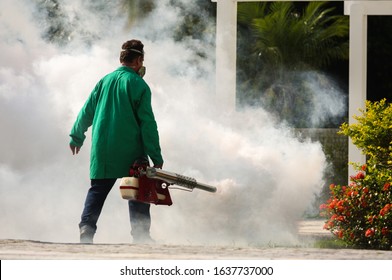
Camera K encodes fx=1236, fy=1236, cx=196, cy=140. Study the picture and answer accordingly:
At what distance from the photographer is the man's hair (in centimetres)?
1076

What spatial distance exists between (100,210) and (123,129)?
2.37 feet

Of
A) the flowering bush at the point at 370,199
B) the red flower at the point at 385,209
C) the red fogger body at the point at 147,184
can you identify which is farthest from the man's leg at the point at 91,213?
the red flower at the point at 385,209

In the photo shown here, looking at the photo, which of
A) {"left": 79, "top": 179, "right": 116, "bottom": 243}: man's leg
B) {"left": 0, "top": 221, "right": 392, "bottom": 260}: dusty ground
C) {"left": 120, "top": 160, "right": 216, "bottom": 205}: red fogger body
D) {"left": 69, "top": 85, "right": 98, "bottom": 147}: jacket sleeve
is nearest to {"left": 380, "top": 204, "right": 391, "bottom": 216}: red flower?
{"left": 0, "top": 221, "right": 392, "bottom": 260}: dusty ground

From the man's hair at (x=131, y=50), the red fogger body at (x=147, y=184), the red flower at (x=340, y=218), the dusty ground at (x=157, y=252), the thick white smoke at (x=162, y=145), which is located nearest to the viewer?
the dusty ground at (x=157, y=252)

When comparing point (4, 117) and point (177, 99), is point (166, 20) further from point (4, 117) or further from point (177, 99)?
point (4, 117)

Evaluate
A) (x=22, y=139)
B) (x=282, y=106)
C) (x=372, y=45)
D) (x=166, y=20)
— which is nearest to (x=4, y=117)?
(x=22, y=139)

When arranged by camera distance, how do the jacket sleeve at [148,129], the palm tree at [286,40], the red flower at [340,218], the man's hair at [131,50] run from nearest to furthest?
the jacket sleeve at [148,129]
the man's hair at [131,50]
the red flower at [340,218]
the palm tree at [286,40]

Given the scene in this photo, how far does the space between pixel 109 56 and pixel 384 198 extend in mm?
4093

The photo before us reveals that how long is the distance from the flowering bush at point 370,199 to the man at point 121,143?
5.65 feet

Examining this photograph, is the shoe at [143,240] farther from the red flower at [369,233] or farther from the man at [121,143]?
the red flower at [369,233]

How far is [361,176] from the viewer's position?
36.4 feet

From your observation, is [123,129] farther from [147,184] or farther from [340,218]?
[340,218]

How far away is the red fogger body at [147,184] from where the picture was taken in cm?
1038

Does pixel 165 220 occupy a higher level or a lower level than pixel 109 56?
lower
